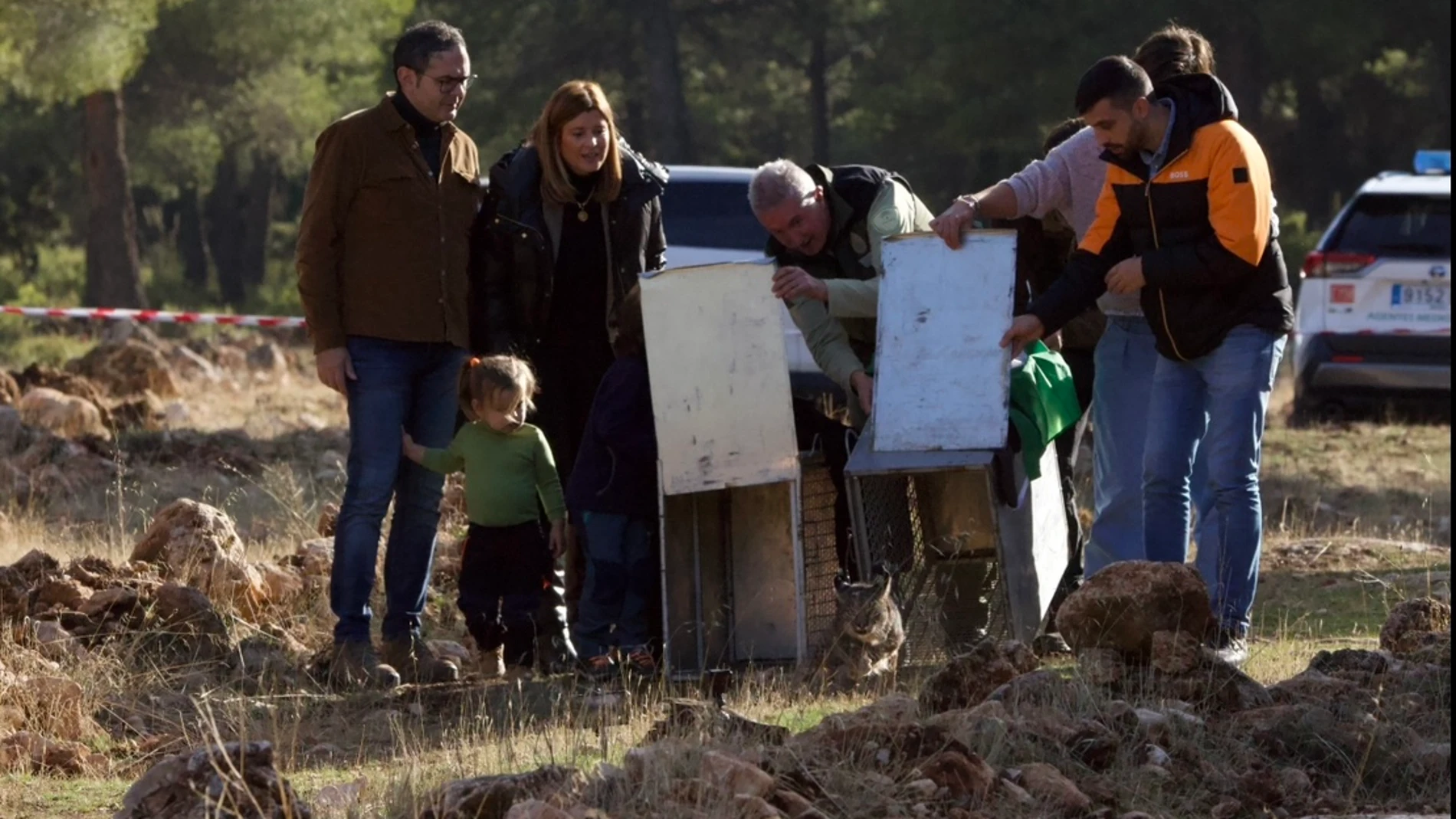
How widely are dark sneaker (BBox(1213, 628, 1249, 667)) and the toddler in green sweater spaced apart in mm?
2051

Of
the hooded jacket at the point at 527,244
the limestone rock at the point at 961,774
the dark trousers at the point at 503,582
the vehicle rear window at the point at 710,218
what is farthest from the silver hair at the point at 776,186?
the vehicle rear window at the point at 710,218

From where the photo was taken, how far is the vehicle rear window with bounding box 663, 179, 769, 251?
14047 millimetres

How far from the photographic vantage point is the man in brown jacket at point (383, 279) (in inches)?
272

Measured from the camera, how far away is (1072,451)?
7938mm

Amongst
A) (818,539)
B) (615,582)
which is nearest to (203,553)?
(615,582)

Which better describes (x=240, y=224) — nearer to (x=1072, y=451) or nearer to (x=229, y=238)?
(x=229, y=238)

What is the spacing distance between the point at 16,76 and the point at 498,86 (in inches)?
410

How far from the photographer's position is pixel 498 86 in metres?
32.9

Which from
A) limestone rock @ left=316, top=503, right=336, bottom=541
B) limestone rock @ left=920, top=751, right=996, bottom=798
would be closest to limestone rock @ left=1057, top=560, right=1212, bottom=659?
limestone rock @ left=920, top=751, right=996, bottom=798

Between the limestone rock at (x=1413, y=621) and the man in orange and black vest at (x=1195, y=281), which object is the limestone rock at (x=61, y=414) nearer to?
the man in orange and black vest at (x=1195, y=281)

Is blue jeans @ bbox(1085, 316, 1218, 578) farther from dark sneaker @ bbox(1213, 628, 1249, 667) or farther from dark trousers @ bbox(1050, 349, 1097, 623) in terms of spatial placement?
dark sneaker @ bbox(1213, 628, 1249, 667)

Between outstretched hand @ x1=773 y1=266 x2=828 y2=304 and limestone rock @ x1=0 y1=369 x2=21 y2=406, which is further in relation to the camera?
limestone rock @ x1=0 y1=369 x2=21 y2=406

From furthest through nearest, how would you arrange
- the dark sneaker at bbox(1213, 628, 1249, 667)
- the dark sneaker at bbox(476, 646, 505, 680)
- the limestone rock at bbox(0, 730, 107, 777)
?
the dark sneaker at bbox(476, 646, 505, 680), the dark sneaker at bbox(1213, 628, 1249, 667), the limestone rock at bbox(0, 730, 107, 777)

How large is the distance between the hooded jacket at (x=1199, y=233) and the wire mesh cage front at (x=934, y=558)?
81 centimetres
